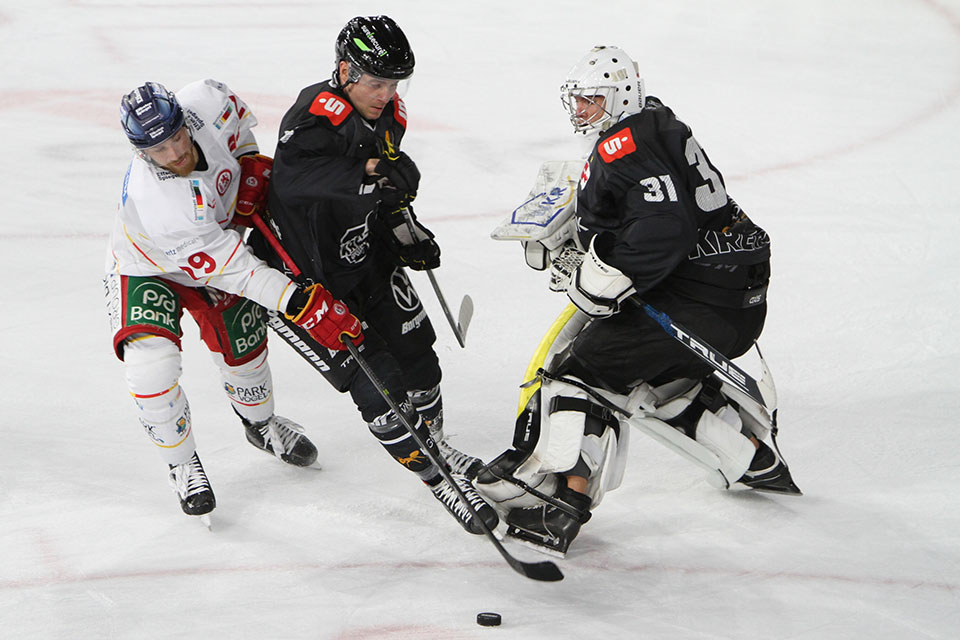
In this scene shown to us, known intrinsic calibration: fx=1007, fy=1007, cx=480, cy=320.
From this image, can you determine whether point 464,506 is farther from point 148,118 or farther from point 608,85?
point 148,118

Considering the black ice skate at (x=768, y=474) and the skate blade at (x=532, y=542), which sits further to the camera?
the black ice skate at (x=768, y=474)

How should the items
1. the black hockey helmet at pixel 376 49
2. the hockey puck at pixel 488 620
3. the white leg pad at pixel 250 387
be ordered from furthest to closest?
the white leg pad at pixel 250 387 → the black hockey helmet at pixel 376 49 → the hockey puck at pixel 488 620

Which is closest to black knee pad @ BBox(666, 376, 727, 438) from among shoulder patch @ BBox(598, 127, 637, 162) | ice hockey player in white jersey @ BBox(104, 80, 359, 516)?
shoulder patch @ BBox(598, 127, 637, 162)

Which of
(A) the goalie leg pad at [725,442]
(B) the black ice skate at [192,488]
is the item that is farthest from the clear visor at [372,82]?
(A) the goalie leg pad at [725,442]

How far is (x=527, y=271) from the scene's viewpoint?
4.60 meters

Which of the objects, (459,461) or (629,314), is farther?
(459,461)

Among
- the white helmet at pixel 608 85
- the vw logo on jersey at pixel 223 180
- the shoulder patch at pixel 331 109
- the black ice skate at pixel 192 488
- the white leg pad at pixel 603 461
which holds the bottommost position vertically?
the black ice skate at pixel 192 488

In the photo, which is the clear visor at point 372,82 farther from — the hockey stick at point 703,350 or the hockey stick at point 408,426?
the hockey stick at point 703,350

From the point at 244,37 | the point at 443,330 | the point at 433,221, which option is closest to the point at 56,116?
the point at 244,37

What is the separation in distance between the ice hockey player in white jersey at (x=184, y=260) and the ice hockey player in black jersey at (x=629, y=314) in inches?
25.2

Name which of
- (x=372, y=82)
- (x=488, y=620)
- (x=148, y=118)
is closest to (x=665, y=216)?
(x=372, y=82)

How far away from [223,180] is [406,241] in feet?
1.93

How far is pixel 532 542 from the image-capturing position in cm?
285

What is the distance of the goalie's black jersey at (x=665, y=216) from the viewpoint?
2605mm
